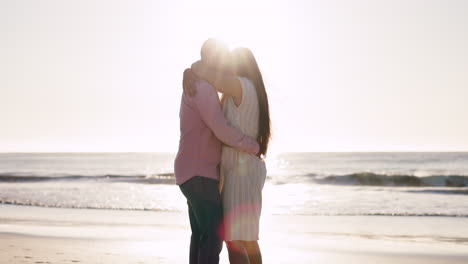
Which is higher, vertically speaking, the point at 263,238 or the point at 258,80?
the point at 258,80

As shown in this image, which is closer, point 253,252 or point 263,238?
point 253,252

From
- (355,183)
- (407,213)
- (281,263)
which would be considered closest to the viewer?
(281,263)

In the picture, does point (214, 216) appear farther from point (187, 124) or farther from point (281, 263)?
point (281, 263)

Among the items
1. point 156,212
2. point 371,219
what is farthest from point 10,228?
point 371,219

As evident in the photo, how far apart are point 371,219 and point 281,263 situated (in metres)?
5.42

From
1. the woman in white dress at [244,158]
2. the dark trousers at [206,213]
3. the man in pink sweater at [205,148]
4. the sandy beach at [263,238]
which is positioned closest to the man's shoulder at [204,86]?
the man in pink sweater at [205,148]

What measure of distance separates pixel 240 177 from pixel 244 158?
0.11 m

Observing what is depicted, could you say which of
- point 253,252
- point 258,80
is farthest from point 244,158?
point 253,252

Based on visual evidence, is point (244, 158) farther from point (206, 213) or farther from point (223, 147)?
point (206, 213)

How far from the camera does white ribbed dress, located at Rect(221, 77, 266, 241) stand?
3.45 meters

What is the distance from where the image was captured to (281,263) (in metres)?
6.44

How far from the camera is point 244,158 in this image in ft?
11.4

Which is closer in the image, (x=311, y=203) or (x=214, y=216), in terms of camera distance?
(x=214, y=216)

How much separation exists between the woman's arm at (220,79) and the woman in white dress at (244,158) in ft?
0.09
